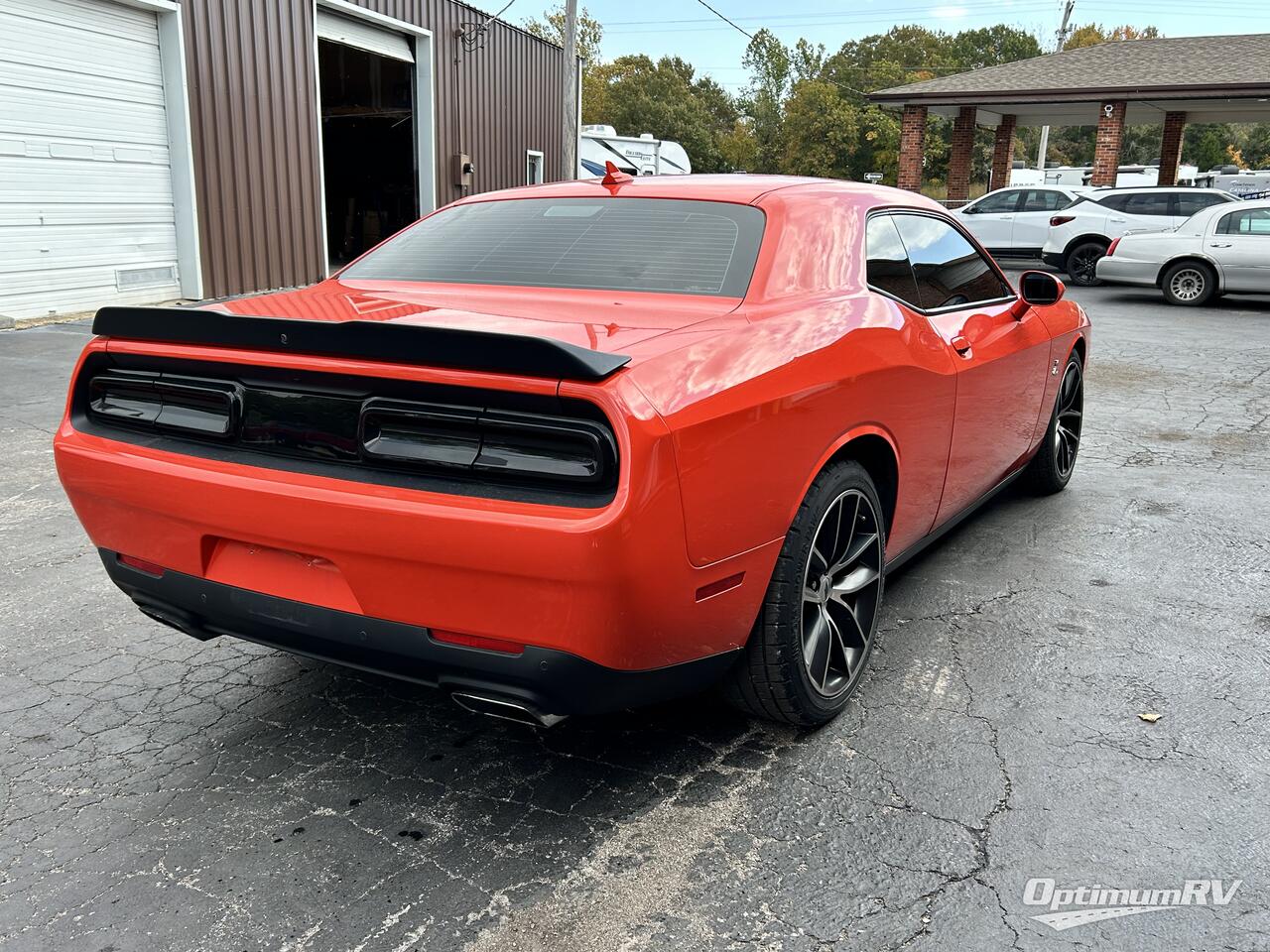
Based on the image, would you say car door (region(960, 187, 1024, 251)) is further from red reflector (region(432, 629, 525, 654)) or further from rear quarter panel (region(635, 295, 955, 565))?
red reflector (region(432, 629, 525, 654))

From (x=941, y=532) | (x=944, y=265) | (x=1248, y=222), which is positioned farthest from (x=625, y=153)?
(x=941, y=532)

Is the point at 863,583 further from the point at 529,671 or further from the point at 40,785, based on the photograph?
the point at 40,785

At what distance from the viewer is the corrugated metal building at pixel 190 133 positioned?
423 inches

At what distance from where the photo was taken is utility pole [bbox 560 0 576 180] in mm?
19859

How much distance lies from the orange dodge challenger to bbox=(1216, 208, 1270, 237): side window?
13114 mm

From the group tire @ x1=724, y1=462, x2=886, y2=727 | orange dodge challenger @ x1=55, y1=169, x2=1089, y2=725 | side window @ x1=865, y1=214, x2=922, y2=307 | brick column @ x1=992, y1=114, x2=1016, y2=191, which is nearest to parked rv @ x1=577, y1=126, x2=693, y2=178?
brick column @ x1=992, y1=114, x2=1016, y2=191

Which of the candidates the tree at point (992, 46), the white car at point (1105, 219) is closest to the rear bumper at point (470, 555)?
the white car at point (1105, 219)

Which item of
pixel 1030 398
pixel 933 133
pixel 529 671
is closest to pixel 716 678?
pixel 529 671

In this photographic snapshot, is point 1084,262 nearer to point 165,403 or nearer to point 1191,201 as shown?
point 1191,201

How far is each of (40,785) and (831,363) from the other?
2.35m

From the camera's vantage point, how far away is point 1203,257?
47.6 ft

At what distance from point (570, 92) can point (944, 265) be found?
17592 mm

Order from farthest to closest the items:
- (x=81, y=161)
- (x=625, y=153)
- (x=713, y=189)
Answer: (x=625, y=153), (x=81, y=161), (x=713, y=189)

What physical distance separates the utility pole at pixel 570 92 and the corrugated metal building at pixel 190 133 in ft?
4.91
